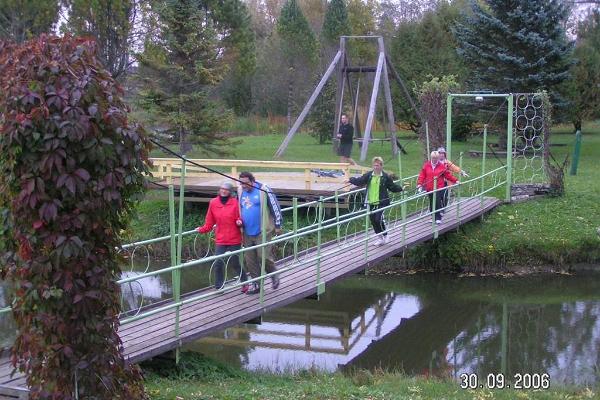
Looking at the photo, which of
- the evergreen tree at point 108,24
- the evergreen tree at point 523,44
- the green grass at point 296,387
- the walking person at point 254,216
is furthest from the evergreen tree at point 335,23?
the green grass at point 296,387

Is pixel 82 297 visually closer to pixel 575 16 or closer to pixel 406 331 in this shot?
pixel 406 331

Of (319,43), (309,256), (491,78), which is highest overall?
(319,43)

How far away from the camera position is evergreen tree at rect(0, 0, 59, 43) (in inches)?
1024

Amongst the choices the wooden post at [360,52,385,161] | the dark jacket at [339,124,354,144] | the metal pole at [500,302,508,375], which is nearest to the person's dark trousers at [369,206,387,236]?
the metal pole at [500,302,508,375]

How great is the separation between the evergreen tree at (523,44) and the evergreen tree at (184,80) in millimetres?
8597

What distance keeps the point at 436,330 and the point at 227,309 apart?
4567 millimetres

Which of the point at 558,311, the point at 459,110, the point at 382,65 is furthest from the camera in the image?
the point at 459,110

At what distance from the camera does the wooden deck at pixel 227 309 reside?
791 cm

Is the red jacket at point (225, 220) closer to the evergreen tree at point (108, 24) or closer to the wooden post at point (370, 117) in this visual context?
the wooden post at point (370, 117)

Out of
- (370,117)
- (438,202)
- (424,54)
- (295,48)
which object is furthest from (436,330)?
(295,48)

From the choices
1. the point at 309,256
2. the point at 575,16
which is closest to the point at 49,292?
the point at 309,256

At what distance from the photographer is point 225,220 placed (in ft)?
Answer: 31.0

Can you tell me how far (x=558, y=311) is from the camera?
13469 mm

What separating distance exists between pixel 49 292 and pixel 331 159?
2072 centimetres
